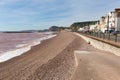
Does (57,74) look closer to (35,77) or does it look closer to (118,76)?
(35,77)

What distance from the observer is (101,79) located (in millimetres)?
8625

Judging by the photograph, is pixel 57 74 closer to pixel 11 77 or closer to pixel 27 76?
pixel 27 76

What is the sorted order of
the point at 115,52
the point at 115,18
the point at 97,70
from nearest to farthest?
the point at 97,70, the point at 115,52, the point at 115,18

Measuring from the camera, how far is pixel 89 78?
8836mm

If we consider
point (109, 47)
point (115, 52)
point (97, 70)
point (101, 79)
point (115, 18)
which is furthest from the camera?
point (115, 18)

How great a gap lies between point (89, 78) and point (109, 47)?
8.69 meters

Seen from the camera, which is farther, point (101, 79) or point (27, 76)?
point (27, 76)

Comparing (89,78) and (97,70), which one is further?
(97,70)

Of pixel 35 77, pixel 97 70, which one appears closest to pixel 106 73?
pixel 97 70

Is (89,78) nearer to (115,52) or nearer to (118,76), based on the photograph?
(118,76)

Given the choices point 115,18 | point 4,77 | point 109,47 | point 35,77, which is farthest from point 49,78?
point 115,18

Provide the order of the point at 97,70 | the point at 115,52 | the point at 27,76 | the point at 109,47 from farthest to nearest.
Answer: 1. the point at 109,47
2. the point at 115,52
3. the point at 27,76
4. the point at 97,70

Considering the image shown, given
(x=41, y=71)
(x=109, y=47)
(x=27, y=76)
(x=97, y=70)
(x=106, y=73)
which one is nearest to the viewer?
(x=106, y=73)

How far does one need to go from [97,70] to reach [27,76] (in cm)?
361
